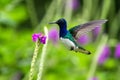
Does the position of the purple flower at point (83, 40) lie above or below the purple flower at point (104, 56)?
above

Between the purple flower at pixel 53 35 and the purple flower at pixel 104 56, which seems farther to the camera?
the purple flower at pixel 104 56

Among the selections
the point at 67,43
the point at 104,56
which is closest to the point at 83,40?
the point at 104,56

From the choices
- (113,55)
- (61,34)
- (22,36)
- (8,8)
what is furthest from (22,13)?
(61,34)

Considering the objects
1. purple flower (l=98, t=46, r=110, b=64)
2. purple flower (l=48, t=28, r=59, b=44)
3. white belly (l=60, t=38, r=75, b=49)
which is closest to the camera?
white belly (l=60, t=38, r=75, b=49)

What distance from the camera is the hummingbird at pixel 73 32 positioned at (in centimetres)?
83

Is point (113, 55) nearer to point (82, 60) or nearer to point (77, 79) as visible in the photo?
point (82, 60)

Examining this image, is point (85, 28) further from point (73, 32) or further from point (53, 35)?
point (53, 35)

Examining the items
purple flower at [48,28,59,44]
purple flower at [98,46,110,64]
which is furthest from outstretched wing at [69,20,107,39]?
purple flower at [98,46,110,64]

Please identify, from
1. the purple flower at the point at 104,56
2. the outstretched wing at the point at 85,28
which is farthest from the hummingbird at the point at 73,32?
the purple flower at the point at 104,56

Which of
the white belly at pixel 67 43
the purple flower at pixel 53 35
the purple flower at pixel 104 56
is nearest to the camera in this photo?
the white belly at pixel 67 43

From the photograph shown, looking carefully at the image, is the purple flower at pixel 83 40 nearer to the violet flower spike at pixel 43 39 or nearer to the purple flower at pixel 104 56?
the purple flower at pixel 104 56

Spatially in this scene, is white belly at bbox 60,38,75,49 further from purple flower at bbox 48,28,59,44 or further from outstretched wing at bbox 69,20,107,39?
purple flower at bbox 48,28,59,44

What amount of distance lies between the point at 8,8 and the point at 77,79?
670 mm

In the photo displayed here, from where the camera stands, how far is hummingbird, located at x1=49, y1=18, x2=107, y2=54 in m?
0.83
